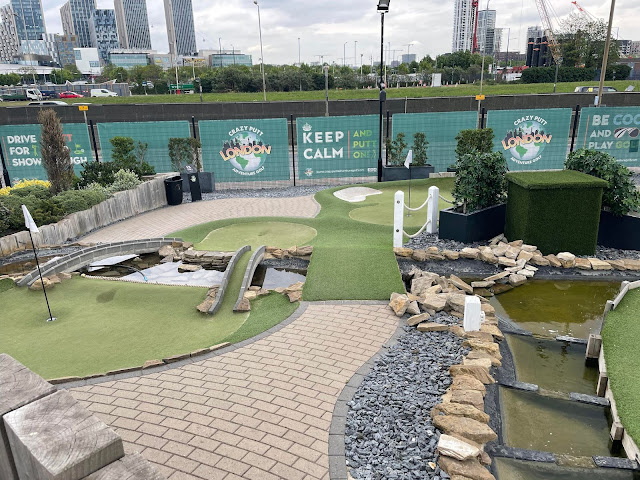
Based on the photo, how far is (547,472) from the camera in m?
4.57

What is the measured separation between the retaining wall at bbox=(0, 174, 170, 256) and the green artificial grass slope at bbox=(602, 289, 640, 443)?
39.2ft

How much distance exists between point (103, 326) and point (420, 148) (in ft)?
45.1

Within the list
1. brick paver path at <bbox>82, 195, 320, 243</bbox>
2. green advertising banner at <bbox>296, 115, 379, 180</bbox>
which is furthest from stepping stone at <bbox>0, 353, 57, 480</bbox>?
green advertising banner at <bbox>296, 115, 379, 180</bbox>

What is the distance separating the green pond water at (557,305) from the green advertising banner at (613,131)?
11.2 meters

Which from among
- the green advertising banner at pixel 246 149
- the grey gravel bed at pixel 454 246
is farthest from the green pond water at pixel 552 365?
the green advertising banner at pixel 246 149

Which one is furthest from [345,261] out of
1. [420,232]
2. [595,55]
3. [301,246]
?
[595,55]

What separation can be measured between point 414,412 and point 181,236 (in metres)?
8.62

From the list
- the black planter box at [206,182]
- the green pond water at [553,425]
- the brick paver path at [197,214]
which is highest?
the black planter box at [206,182]

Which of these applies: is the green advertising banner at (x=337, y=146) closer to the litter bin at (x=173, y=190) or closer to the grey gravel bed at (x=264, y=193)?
the grey gravel bed at (x=264, y=193)

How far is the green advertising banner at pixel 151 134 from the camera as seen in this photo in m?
17.5

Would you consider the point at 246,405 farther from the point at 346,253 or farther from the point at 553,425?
the point at 346,253

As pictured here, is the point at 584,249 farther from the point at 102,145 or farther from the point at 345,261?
the point at 102,145

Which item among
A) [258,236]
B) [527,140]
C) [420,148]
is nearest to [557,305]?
[258,236]

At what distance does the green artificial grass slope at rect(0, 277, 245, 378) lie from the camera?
6.38 metres
